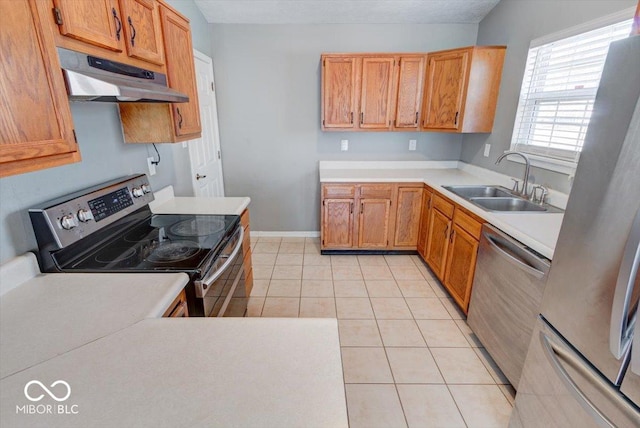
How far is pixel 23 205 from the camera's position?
1163mm

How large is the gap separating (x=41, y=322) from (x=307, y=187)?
9.54 feet

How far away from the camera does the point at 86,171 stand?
151 centimetres

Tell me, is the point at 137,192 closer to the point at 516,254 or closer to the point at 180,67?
the point at 180,67

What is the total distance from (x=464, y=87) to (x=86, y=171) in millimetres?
2923

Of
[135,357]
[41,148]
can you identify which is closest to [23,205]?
[41,148]

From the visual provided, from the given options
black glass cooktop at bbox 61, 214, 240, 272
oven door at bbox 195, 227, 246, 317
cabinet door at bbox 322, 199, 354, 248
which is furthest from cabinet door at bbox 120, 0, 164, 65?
cabinet door at bbox 322, 199, 354, 248

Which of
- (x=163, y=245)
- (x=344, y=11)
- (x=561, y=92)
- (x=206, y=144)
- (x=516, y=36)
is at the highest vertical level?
(x=344, y=11)

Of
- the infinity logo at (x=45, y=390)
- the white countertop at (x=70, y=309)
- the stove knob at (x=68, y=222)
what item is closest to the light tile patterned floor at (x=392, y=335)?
the white countertop at (x=70, y=309)

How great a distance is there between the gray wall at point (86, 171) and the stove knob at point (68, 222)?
11 cm

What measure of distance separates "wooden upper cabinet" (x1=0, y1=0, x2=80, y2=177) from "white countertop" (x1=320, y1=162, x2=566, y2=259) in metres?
1.99

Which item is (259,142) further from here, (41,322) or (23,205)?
(41,322)

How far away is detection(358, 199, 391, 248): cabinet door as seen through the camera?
3.13 metres

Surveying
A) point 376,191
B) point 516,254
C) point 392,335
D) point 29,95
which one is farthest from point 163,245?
point 376,191

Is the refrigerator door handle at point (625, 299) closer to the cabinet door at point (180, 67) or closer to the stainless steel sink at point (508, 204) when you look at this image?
the stainless steel sink at point (508, 204)
